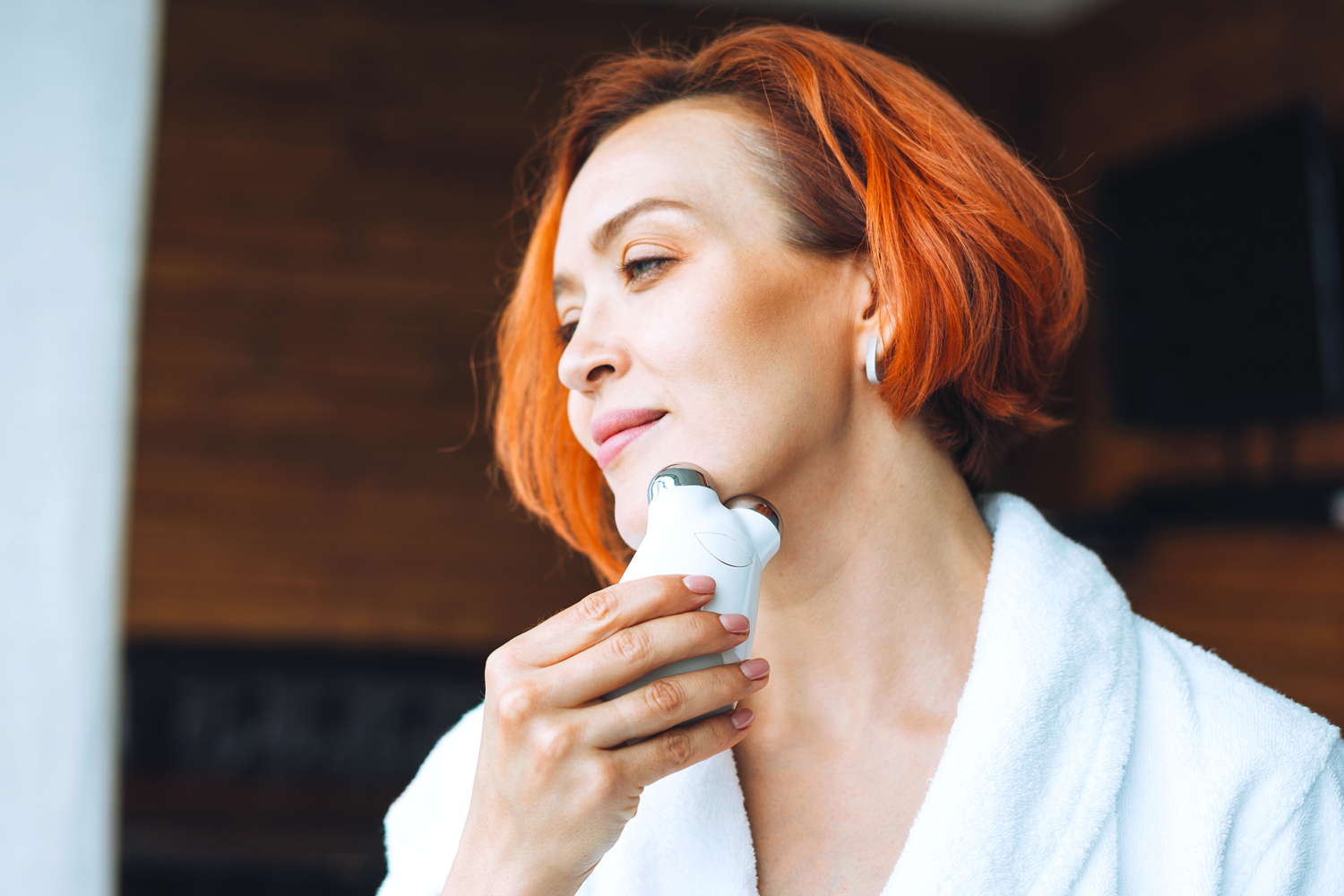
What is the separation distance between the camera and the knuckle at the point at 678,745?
2.28ft

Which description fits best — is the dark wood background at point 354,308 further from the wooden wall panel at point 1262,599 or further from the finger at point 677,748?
the finger at point 677,748

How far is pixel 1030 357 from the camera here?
1.02m

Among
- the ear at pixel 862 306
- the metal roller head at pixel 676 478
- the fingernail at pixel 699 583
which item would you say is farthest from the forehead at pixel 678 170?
the fingernail at pixel 699 583

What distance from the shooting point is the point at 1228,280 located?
268 centimetres

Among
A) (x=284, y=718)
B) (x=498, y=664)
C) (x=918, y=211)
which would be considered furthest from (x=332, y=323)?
(x=498, y=664)

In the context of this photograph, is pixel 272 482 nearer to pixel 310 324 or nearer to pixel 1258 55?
pixel 310 324

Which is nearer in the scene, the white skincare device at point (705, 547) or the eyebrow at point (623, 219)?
the white skincare device at point (705, 547)

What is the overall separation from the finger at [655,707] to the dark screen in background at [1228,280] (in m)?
2.12

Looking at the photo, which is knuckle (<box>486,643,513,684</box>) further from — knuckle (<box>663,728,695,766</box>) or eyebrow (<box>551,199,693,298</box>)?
eyebrow (<box>551,199,693,298</box>)

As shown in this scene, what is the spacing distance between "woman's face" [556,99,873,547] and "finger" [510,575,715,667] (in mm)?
176

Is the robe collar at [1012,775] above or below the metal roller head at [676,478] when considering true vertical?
below

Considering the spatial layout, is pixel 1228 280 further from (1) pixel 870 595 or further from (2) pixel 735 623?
→ (2) pixel 735 623

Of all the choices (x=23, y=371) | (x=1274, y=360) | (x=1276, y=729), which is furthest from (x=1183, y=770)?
(x=1274, y=360)

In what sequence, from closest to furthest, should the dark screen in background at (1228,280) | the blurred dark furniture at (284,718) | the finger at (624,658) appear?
the finger at (624,658), the dark screen in background at (1228,280), the blurred dark furniture at (284,718)
